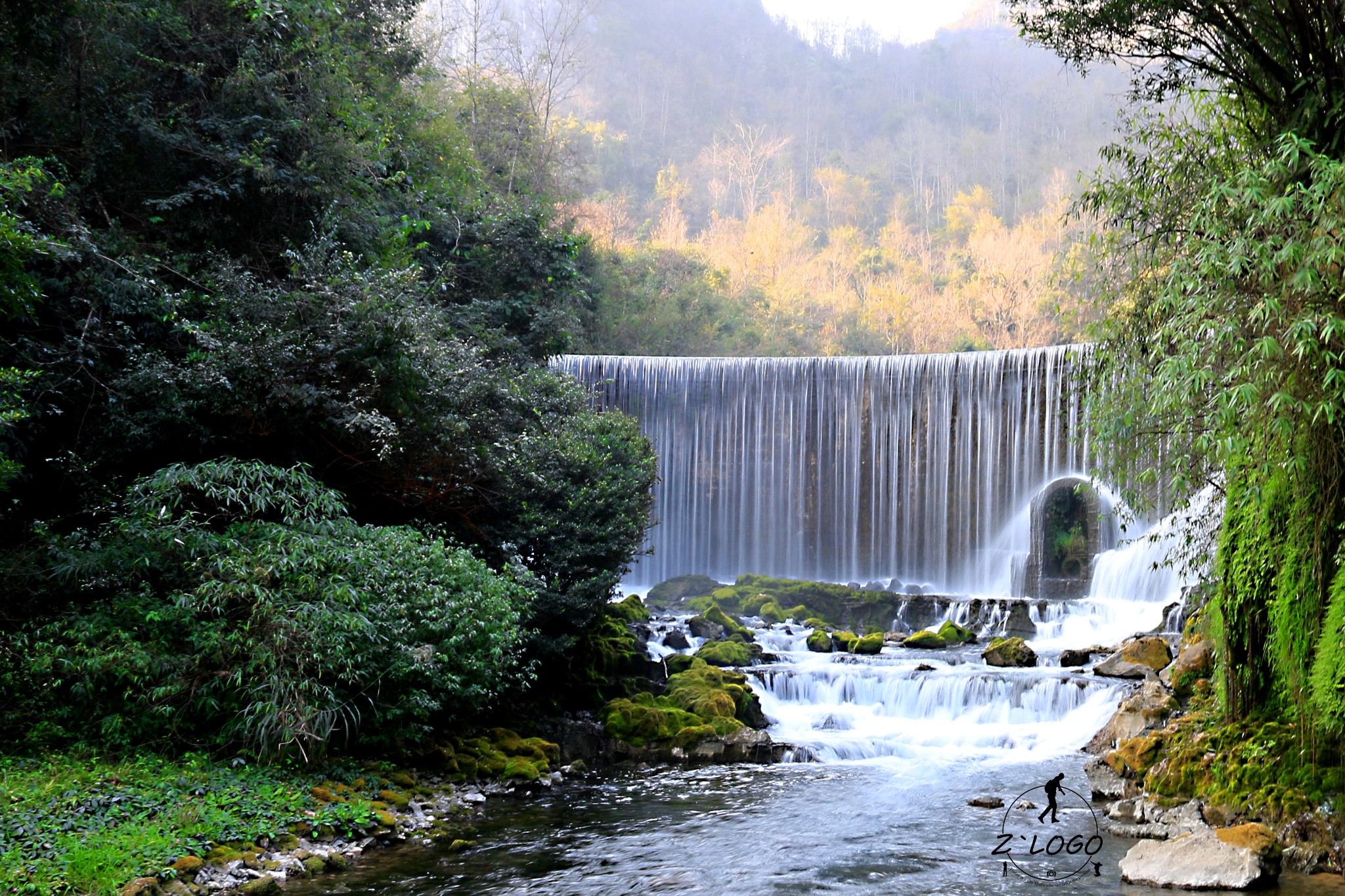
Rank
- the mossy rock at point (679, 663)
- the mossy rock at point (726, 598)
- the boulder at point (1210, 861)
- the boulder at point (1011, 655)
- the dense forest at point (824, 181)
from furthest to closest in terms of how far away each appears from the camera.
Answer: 1. the dense forest at point (824, 181)
2. the mossy rock at point (726, 598)
3. the boulder at point (1011, 655)
4. the mossy rock at point (679, 663)
5. the boulder at point (1210, 861)

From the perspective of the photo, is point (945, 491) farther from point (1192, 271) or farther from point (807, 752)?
point (1192, 271)

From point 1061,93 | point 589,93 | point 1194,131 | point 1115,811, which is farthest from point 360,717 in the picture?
point 1061,93

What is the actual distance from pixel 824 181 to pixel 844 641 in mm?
40338

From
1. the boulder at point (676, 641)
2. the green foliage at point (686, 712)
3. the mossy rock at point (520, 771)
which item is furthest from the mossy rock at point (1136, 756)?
the boulder at point (676, 641)

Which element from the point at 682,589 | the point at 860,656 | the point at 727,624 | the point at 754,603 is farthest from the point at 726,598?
→ the point at 860,656

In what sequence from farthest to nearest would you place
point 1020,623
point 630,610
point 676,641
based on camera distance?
1. point 630,610
2. point 1020,623
3. point 676,641

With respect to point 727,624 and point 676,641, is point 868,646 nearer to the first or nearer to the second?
point 727,624

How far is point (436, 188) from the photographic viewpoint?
16.2 metres

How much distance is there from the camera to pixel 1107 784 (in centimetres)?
815

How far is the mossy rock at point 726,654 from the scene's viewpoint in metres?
13.8

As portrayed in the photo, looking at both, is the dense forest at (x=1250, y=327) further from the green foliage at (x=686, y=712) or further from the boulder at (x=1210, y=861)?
the green foliage at (x=686, y=712)

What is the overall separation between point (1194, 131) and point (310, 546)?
7.85 meters

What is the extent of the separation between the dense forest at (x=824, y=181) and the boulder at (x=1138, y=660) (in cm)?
1855

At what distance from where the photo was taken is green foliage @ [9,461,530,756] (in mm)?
7027
